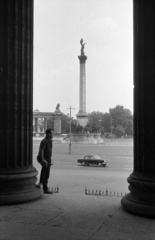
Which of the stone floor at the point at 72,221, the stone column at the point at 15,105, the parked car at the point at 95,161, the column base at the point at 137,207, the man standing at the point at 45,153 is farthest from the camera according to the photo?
the parked car at the point at 95,161

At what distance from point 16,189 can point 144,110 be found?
3103mm

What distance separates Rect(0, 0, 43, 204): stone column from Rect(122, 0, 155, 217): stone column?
2.22 m

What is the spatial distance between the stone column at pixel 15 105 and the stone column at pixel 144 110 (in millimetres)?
2217

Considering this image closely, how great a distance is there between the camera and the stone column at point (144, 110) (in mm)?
5273

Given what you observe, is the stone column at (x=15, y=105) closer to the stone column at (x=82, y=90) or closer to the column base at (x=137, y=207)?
the column base at (x=137, y=207)

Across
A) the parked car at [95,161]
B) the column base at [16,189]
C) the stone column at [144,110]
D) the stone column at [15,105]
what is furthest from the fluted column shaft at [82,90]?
the stone column at [144,110]

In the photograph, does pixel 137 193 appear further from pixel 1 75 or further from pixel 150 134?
pixel 1 75

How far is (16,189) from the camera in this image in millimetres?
6008

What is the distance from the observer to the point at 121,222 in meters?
4.68

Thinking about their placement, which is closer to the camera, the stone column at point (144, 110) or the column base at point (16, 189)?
the stone column at point (144, 110)

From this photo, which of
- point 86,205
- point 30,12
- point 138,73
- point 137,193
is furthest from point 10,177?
point 30,12

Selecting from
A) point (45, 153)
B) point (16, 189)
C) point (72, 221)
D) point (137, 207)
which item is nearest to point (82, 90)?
point (45, 153)

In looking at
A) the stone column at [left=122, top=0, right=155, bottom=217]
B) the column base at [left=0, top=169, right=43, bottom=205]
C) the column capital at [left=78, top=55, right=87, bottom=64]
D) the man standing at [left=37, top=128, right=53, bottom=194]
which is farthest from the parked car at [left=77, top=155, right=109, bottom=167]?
the column capital at [left=78, top=55, right=87, bottom=64]

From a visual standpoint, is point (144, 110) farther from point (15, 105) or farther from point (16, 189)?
point (16, 189)
